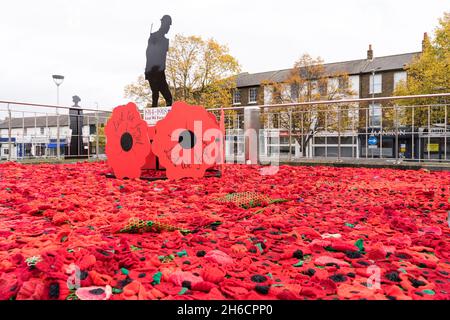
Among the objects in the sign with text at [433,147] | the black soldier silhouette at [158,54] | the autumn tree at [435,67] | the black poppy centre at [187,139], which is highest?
the autumn tree at [435,67]

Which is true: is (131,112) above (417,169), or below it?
above

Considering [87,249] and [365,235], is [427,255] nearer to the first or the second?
[365,235]

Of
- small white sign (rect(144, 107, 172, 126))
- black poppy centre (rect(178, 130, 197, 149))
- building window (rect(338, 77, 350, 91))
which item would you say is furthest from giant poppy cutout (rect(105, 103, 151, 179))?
building window (rect(338, 77, 350, 91))

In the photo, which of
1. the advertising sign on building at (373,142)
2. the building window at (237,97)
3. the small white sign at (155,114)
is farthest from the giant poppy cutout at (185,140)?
the building window at (237,97)

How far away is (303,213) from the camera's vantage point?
3211mm

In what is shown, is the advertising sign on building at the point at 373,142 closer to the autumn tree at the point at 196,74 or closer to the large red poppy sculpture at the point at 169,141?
the large red poppy sculpture at the point at 169,141

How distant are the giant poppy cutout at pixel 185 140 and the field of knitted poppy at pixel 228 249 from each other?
2.06 m

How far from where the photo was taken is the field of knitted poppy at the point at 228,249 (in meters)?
1.56

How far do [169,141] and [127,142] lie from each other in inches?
37.1

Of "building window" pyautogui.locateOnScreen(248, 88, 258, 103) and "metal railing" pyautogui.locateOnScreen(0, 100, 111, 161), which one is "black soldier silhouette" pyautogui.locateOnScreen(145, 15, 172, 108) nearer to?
"metal railing" pyautogui.locateOnScreen(0, 100, 111, 161)

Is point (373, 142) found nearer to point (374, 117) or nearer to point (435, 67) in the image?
point (374, 117)

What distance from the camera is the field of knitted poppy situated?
156cm

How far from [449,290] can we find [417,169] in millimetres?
6998
